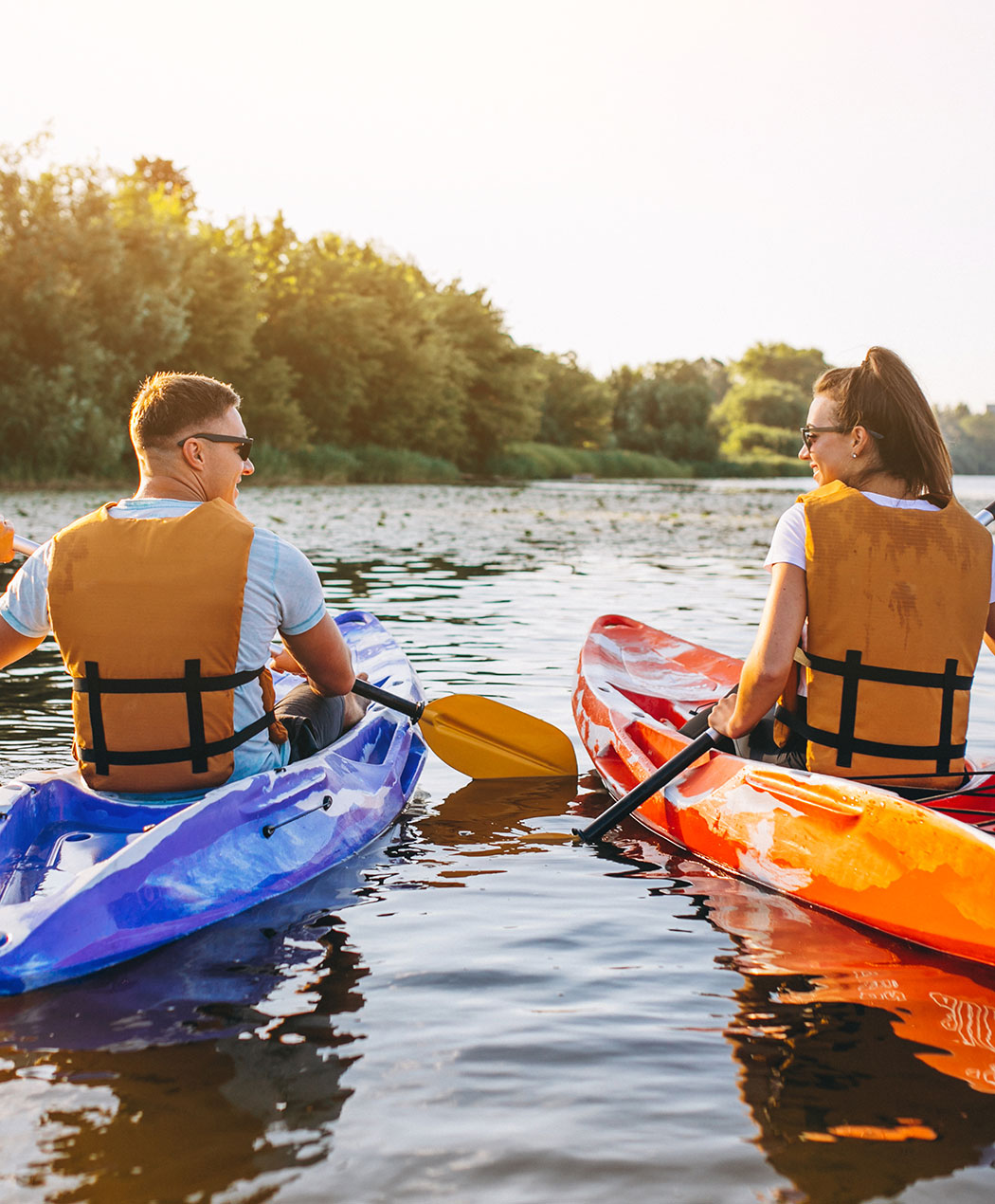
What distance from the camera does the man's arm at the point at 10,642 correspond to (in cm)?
330

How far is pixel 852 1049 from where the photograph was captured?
2625 millimetres

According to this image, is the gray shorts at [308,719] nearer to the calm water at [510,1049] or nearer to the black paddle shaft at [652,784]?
the calm water at [510,1049]

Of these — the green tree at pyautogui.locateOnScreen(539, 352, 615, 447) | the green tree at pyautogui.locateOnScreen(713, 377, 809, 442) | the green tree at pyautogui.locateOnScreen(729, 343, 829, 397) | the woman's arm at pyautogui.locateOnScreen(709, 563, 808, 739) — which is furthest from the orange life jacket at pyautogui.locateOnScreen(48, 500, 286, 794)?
the green tree at pyautogui.locateOnScreen(729, 343, 829, 397)

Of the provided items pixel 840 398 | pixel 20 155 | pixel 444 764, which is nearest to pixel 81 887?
pixel 840 398

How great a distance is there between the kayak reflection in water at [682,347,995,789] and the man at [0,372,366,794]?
1353 mm

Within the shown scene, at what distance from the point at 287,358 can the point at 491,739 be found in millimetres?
40960

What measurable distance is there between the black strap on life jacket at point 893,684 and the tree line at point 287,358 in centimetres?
2623

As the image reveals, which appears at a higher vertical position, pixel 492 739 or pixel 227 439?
pixel 227 439

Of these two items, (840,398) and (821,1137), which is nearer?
(821,1137)

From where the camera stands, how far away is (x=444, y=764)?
5504 millimetres

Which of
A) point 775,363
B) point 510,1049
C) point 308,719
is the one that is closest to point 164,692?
point 308,719

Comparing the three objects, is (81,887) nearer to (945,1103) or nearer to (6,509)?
(945,1103)

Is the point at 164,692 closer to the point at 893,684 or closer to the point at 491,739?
the point at 893,684

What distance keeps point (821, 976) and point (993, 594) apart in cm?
117
